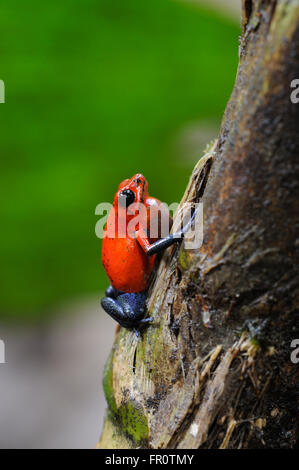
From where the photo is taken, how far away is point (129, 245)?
163 centimetres

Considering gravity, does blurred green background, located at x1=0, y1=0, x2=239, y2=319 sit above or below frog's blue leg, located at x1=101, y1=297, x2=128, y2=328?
above

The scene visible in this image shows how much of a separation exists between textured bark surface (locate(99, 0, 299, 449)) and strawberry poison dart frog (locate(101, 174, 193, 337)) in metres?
0.24

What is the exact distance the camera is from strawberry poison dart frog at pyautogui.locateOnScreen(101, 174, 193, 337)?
155 cm

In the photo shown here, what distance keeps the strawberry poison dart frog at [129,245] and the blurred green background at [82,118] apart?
7.68 ft

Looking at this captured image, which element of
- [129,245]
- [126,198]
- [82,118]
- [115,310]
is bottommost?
[115,310]

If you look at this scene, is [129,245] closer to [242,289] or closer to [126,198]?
[126,198]

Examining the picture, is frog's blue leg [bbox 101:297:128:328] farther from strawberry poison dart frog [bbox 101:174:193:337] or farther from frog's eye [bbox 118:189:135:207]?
frog's eye [bbox 118:189:135:207]

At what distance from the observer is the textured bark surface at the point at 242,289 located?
925 mm

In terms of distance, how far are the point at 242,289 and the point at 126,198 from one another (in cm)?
71

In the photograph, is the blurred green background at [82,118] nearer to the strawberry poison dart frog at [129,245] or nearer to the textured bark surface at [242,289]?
the strawberry poison dart frog at [129,245]

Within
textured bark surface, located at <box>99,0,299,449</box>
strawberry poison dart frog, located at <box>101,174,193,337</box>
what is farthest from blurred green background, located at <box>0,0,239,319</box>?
textured bark surface, located at <box>99,0,299,449</box>

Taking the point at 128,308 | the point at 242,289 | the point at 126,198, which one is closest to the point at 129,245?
the point at 126,198

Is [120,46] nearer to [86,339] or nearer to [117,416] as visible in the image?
[86,339]

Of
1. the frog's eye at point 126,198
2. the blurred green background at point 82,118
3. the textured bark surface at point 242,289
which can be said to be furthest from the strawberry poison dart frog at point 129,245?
the blurred green background at point 82,118
